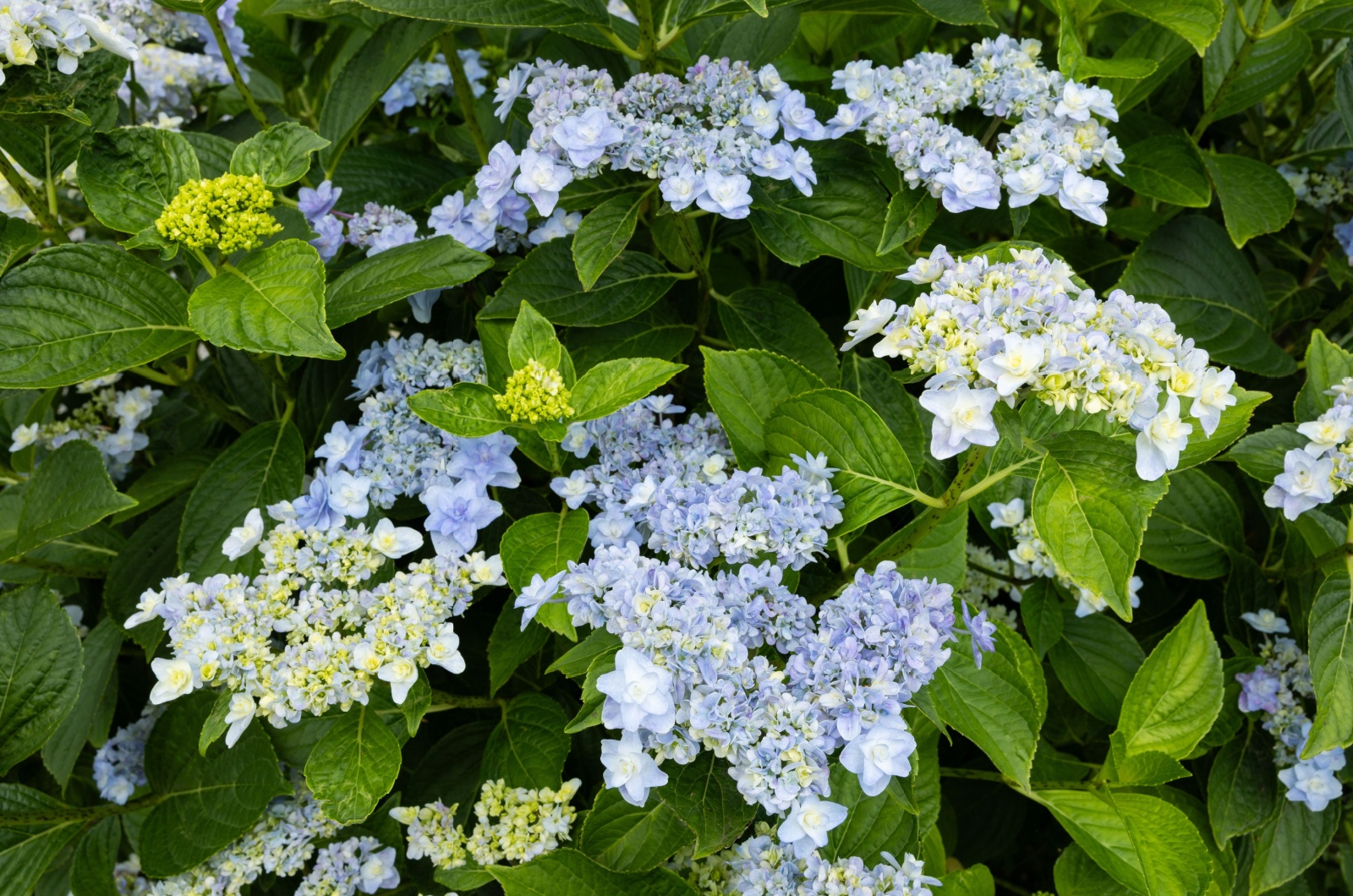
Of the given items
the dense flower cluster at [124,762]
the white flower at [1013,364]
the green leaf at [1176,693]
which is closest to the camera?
the white flower at [1013,364]

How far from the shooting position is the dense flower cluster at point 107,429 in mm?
1783

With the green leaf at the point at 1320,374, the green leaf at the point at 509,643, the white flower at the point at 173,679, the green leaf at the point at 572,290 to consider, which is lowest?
the green leaf at the point at 509,643

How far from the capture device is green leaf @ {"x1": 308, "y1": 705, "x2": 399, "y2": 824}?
44.7 inches

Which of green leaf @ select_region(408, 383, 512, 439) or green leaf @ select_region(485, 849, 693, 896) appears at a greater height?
green leaf @ select_region(408, 383, 512, 439)

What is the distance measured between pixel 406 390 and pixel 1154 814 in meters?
1.14

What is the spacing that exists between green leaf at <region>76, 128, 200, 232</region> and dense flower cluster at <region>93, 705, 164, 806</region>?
2.66 ft

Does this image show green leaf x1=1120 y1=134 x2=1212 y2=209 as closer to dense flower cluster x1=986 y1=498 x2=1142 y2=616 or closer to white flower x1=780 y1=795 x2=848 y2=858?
dense flower cluster x1=986 y1=498 x2=1142 y2=616

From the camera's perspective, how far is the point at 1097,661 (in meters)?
1.60

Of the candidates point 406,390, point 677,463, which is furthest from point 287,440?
point 677,463

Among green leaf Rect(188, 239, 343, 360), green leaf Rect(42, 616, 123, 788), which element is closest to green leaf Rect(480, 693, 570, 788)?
green leaf Rect(188, 239, 343, 360)

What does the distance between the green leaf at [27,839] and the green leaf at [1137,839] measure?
1.33 meters

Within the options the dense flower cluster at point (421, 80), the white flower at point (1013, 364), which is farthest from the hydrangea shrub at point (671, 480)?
the dense flower cluster at point (421, 80)

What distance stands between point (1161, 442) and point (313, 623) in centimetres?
89

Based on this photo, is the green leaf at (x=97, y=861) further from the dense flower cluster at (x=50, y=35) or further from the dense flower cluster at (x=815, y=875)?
the dense flower cluster at (x=50, y=35)
